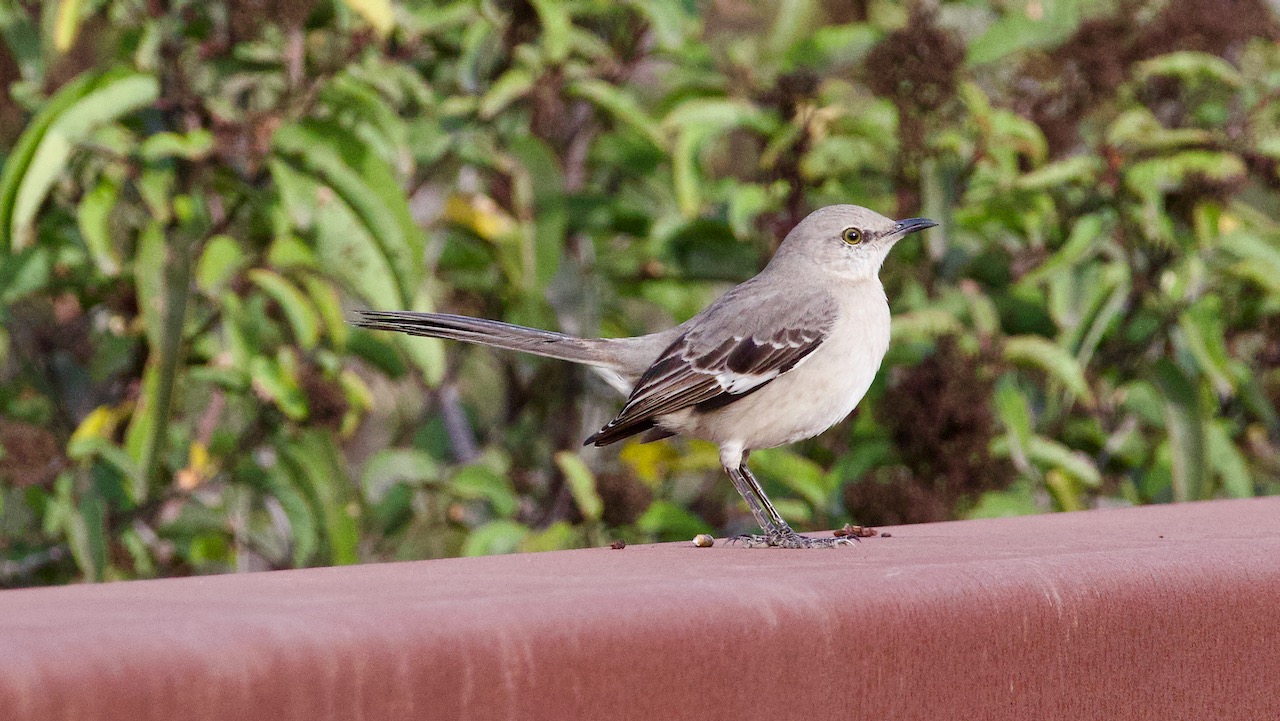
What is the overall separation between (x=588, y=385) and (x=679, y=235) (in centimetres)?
63

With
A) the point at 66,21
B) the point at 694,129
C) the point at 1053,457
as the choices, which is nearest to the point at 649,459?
the point at 694,129

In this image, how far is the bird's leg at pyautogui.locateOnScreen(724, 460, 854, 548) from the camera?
11.1ft

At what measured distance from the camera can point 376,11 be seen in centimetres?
427

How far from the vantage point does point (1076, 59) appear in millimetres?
5281

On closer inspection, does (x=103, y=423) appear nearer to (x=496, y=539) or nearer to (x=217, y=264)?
(x=217, y=264)

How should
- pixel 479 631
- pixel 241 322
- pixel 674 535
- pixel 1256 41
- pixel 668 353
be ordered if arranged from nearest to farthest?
pixel 479 631 → pixel 668 353 → pixel 241 322 → pixel 674 535 → pixel 1256 41

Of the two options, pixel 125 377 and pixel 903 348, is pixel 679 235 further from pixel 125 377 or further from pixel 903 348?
pixel 125 377

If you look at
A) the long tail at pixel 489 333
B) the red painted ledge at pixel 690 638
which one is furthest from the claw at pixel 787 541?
the long tail at pixel 489 333

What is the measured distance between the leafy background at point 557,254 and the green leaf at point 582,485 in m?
0.01

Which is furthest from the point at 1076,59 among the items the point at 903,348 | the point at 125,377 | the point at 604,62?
the point at 125,377

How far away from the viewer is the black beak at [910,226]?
4.11 m

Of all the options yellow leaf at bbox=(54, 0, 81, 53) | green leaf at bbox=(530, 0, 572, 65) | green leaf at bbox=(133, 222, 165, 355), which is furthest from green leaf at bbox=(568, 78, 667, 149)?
yellow leaf at bbox=(54, 0, 81, 53)

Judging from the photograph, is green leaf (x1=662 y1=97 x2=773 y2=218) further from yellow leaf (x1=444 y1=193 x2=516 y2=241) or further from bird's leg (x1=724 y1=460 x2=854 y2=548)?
bird's leg (x1=724 y1=460 x2=854 y2=548)

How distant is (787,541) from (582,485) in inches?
45.0
